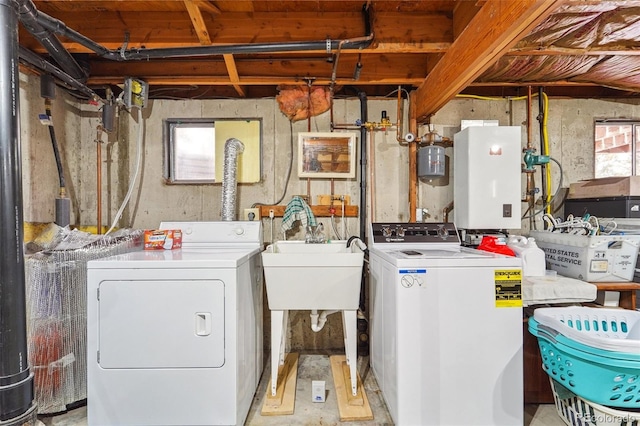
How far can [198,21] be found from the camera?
5.73ft

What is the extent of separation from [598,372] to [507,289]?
0.48 meters

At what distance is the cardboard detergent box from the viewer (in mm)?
2049

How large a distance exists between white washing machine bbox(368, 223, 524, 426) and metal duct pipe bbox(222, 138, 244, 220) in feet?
4.69

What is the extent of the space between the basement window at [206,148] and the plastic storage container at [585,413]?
97.0 inches

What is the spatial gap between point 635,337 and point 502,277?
904 mm

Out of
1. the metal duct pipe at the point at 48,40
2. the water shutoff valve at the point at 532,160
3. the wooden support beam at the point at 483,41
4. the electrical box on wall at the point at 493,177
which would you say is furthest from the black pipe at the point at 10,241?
the water shutoff valve at the point at 532,160

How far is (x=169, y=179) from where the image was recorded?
8.85 feet

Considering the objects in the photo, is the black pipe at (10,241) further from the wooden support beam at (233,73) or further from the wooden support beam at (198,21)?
the wooden support beam at (233,73)

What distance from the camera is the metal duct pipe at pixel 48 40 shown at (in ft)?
4.97

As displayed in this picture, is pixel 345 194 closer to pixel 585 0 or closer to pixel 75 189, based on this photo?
pixel 585 0

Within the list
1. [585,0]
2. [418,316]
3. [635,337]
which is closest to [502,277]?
[418,316]

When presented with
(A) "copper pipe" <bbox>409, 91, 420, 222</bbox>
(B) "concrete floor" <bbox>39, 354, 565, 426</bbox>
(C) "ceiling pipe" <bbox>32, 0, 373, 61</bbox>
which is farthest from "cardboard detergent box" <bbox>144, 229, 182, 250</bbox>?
(A) "copper pipe" <bbox>409, 91, 420, 222</bbox>

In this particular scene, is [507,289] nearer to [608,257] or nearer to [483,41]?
[608,257]

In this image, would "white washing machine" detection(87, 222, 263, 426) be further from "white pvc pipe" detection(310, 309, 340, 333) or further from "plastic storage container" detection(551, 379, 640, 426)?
"plastic storage container" detection(551, 379, 640, 426)
